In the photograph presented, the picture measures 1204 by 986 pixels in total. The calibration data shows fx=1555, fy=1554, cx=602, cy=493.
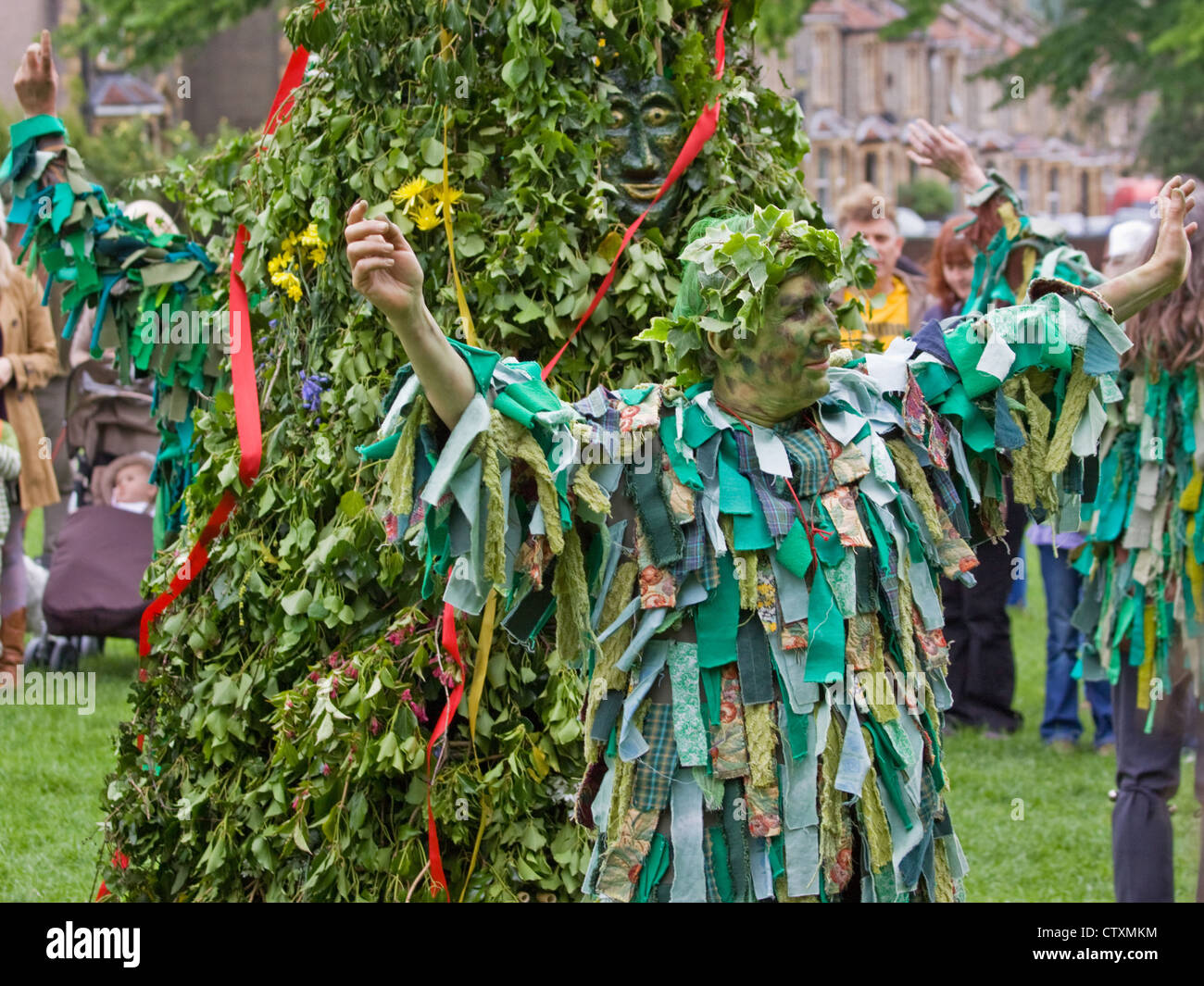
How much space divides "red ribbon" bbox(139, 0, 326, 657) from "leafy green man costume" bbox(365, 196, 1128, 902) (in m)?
1.06

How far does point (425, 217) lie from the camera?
3.29 meters

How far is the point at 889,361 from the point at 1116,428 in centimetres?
174

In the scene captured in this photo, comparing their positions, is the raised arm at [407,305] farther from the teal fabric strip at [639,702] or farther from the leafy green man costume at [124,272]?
the leafy green man costume at [124,272]

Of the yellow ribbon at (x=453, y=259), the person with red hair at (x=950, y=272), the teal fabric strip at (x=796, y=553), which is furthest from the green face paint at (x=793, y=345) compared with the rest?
the person with red hair at (x=950, y=272)

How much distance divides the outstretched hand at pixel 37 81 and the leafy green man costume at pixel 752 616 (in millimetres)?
2043

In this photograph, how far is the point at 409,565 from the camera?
10.7ft

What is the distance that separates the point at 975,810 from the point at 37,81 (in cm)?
366

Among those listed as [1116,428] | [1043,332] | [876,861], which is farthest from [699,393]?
[1116,428]

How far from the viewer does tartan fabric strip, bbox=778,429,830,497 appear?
2.54 metres

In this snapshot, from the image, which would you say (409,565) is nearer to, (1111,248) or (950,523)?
(950,523)

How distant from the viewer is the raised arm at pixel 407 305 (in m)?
2.14

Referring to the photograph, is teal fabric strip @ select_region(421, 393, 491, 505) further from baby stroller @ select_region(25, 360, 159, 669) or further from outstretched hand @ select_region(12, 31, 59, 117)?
baby stroller @ select_region(25, 360, 159, 669)

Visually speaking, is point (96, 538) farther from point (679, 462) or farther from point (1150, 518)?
point (679, 462)
